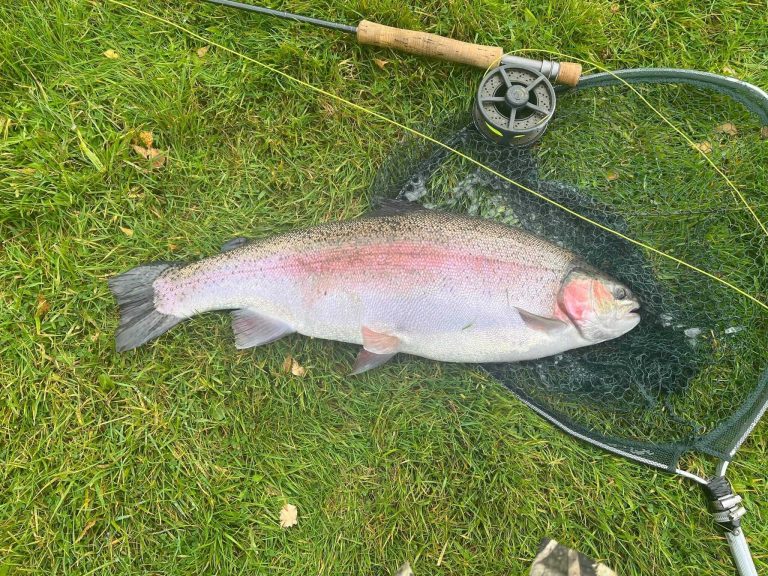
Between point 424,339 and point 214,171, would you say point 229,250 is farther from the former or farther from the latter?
point 424,339

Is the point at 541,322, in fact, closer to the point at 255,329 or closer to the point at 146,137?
the point at 255,329

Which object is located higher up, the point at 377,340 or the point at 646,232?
the point at 646,232

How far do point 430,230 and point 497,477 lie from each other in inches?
53.6

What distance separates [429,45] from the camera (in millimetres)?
2592

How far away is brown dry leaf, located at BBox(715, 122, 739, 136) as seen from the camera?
8.97 feet

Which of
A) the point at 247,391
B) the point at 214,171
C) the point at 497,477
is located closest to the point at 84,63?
the point at 214,171

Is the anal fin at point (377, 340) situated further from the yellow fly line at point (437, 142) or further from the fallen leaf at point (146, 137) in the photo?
the fallen leaf at point (146, 137)

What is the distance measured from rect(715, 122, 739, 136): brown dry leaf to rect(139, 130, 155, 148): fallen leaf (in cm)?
320

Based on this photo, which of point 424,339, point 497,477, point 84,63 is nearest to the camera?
point 424,339

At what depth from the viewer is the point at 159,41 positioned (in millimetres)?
2795

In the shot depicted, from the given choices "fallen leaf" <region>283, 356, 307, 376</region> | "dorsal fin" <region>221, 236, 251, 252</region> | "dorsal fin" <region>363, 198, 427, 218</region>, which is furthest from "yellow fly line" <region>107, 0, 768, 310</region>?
"fallen leaf" <region>283, 356, 307, 376</region>

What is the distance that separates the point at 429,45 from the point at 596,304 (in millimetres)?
1609

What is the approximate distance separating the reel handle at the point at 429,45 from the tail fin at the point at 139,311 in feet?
5.32

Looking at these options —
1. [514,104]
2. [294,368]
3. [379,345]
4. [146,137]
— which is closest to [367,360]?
[379,345]
